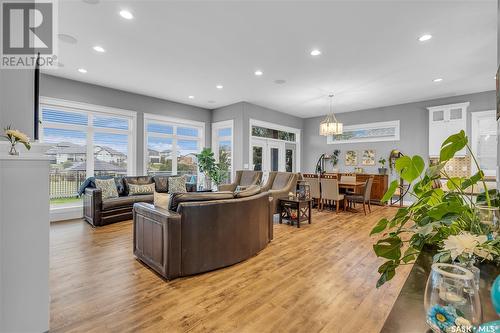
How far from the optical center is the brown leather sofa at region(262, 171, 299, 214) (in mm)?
5066

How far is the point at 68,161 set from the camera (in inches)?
209

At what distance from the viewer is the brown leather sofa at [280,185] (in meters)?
5.07

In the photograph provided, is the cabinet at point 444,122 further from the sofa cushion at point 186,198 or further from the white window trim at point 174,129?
the white window trim at point 174,129

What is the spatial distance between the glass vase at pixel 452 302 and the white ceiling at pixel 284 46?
2986mm

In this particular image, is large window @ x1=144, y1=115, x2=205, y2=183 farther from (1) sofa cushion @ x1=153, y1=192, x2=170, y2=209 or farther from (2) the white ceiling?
(1) sofa cushion @ x1=153, y1=192, x2=170, y2=209

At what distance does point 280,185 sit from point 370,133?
13.8 feet

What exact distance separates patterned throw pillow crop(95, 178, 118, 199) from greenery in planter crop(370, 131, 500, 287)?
535cm

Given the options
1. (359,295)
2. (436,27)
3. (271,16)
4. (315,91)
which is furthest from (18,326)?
(315,91)

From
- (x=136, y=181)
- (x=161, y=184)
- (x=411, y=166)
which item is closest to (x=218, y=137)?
(x=161, y=184)

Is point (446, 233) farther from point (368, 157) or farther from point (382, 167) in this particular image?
point (368, 157)

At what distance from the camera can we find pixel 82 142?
548 cm

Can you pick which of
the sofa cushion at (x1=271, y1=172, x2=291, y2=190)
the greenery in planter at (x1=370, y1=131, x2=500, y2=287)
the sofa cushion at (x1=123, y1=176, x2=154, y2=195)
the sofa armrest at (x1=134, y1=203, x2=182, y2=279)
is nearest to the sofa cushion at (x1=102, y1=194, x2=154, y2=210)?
the sofa cushion at (x1=123, y1=176, x2=154, y2=195)

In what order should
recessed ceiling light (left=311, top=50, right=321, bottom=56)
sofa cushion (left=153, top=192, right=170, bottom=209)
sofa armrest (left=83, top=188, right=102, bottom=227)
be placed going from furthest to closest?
sofa armrest (left=83, top=188, right=102, bottom=227), recessed ceiling light (left=311, top=50, right=321, bottom=56), sofa cushion (left=153, top=192, right=170, bottom=209)

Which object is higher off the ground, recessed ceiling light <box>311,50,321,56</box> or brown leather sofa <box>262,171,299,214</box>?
recessed ceiling light <box>311,50,321,56</box>
